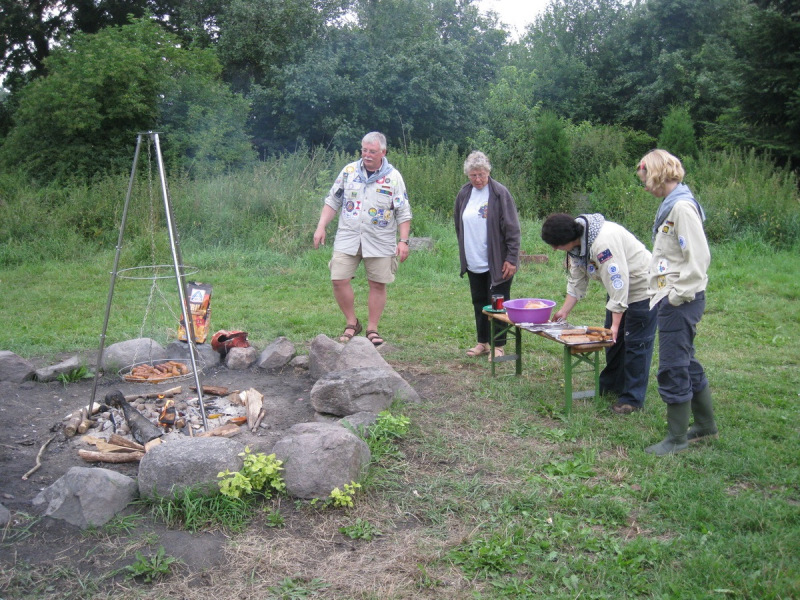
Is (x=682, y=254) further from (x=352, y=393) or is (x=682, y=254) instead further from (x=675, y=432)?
(x=352, y=393)

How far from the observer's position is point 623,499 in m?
3.65

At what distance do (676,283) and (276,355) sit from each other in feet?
10.4

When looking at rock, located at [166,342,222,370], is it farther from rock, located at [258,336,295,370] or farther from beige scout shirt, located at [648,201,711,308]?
beige scout shirt, located at [648,201,711,308]

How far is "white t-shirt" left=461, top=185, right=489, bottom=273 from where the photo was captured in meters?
6.09

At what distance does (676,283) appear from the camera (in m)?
3.94

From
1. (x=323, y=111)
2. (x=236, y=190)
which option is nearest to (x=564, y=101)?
(x=323, y=111)

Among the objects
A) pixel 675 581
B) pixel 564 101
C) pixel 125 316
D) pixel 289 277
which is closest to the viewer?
pixel 675 581

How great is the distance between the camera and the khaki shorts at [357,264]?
21.3 feet

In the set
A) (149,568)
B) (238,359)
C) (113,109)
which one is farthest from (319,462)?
(113,109)

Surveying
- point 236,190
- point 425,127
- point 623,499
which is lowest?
point 623,499

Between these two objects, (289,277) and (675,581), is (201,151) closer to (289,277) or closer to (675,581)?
(289,277)

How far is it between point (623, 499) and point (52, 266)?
29.7ft

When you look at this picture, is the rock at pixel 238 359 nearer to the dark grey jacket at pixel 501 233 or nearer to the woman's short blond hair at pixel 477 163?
the dark grey jacket at pixel 501 233

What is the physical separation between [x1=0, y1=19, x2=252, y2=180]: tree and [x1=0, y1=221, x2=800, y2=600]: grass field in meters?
8.72
